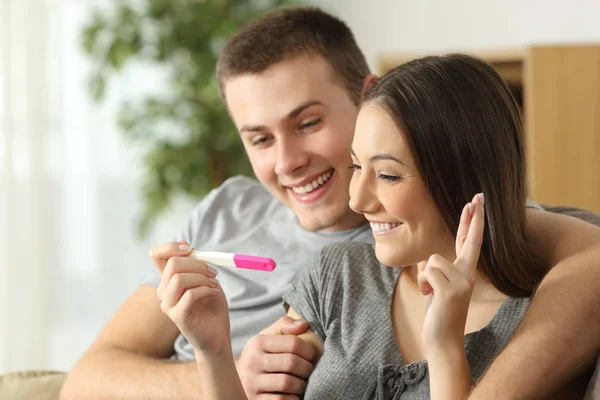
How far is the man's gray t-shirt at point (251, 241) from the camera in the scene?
181 centimetres

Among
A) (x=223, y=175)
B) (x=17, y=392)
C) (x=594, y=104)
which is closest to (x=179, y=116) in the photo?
(x=223, y=175)

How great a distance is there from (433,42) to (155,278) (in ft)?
8.86

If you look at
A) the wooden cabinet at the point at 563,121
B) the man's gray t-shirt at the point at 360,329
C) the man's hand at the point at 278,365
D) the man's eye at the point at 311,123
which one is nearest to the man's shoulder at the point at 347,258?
the man's gray t-shirt at the point at 360,329

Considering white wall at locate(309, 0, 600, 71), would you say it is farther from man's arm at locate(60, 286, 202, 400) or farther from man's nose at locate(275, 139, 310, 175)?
man's arm at locate(60, 286, 202, 400)

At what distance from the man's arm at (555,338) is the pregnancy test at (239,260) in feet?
1.12

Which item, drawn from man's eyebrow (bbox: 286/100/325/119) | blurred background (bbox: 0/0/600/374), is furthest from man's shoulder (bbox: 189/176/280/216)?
blurred background (bbox: 0/0/600/374)

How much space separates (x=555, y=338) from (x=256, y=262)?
44cm

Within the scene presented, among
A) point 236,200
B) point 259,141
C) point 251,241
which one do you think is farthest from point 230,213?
point 259,141

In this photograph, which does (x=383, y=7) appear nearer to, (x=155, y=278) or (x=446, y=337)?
(x=155, y=278)

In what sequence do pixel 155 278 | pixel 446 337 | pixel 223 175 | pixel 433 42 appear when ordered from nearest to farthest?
pixel 446 337
pixel 155 278
pixel 223 175
pixel 433 42

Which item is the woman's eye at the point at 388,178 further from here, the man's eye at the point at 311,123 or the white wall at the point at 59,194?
the white wall at the point at 59,194

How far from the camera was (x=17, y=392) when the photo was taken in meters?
1.74

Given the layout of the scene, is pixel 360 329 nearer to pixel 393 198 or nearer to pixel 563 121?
pixel 393 198

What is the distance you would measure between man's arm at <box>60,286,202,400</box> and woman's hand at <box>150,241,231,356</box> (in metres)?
0.32
